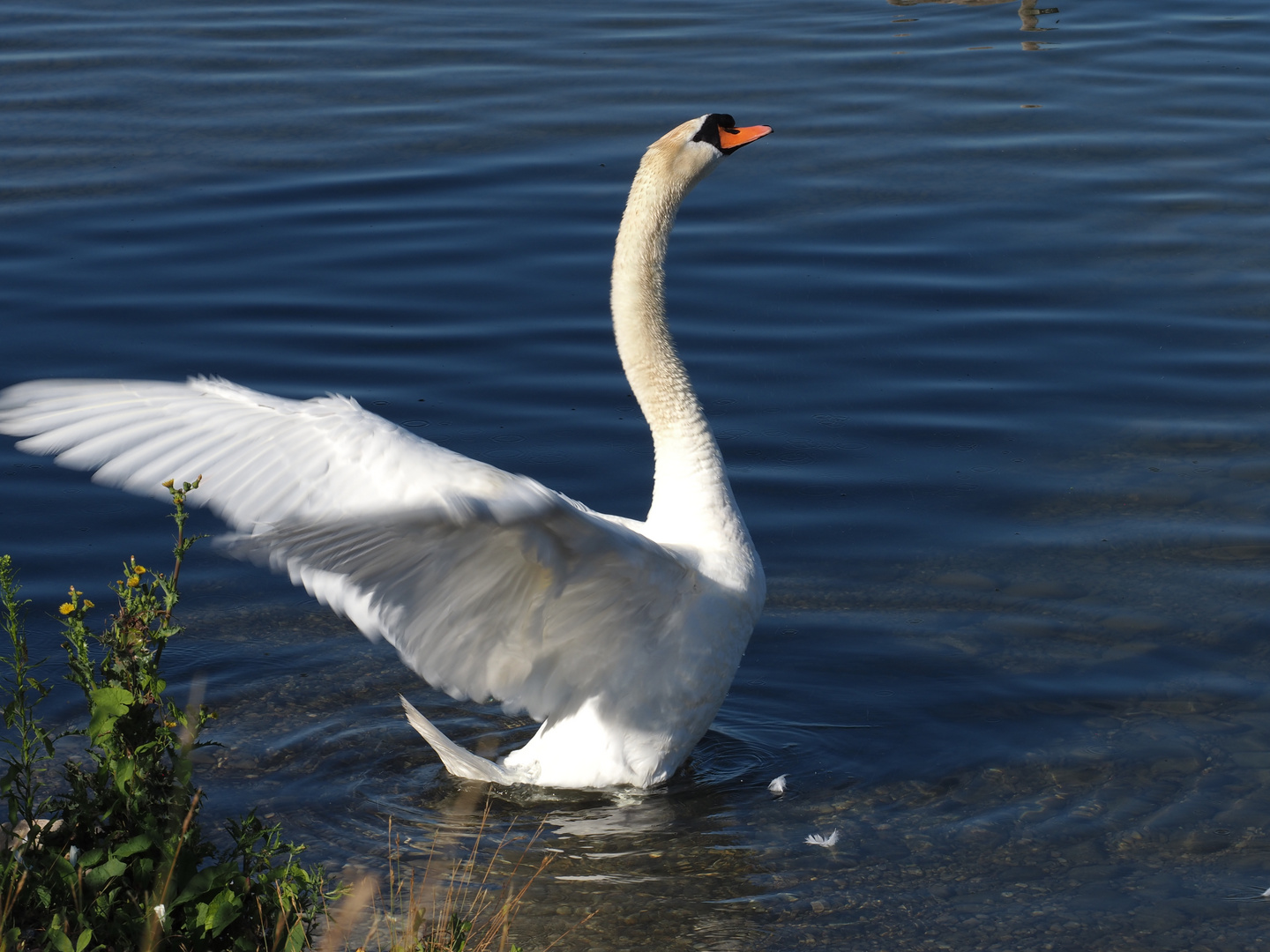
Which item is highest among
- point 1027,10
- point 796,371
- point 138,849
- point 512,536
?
point 1027,10

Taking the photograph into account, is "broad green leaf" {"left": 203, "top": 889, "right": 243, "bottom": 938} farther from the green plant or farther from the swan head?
the swan head

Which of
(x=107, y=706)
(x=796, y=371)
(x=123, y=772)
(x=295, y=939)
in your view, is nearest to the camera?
(x=295, y=939)

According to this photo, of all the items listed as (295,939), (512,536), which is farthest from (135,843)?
(512,536)

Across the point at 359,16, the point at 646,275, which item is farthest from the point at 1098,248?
the point at 359,16

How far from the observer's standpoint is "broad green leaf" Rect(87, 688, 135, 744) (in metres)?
3.70

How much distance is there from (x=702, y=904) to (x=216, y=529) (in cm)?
333

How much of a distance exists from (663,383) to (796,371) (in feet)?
11.8

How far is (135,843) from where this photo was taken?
3.80 m

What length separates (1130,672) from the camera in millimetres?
6305

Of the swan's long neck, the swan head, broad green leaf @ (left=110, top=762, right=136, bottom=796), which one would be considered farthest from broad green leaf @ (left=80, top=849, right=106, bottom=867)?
the swan head

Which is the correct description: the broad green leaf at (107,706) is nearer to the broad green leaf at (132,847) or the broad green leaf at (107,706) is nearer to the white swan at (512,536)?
the broad green leaf at (132,847)

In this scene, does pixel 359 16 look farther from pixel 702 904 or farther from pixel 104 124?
pixel 702 904

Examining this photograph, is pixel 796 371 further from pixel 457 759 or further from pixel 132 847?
pixel 132 847

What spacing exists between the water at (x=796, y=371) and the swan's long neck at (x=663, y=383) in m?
0.97
